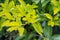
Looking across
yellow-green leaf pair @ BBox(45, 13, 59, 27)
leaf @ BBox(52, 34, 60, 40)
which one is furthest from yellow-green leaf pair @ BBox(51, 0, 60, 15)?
leaf @ BBox(52, 34, 60, 40)

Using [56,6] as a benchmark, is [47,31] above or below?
below

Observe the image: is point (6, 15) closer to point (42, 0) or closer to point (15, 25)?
point (15, 25)

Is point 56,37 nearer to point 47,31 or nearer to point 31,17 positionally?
point 47,31

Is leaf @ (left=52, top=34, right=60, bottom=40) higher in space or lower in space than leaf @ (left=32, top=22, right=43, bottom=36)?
lower

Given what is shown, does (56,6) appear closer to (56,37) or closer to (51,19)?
(51,19)

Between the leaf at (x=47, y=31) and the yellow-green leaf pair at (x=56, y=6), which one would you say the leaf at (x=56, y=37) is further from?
the yellow-green leaf pair at (x=56, y=6)

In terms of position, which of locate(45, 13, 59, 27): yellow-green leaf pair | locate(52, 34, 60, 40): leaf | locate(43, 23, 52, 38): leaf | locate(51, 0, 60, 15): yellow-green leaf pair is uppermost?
locate(51, 0, 60, 15): yellow-green leaf pair

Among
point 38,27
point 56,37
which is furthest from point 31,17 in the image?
point 56,37

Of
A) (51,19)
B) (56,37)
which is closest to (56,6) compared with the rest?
(51,19)

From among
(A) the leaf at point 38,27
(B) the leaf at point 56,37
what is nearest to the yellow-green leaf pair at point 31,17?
(A) the leaf at point 38,27

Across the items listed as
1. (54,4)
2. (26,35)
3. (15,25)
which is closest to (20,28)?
(15,25)

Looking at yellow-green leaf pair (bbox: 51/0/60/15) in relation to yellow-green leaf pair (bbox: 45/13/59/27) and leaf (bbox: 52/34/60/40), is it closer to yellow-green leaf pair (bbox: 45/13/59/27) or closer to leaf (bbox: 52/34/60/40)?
yellow-green leaf pair (bbox: 45/13/59/27)
